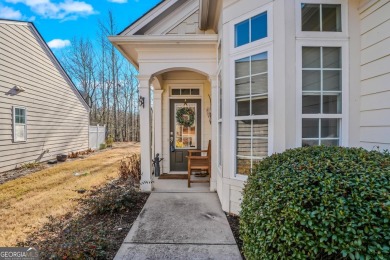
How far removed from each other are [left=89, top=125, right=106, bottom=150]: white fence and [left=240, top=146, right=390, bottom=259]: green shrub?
1371cm

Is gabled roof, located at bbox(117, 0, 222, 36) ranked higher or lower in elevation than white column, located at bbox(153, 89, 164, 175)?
higher

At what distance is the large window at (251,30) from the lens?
3.26m

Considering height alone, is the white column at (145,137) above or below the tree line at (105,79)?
below

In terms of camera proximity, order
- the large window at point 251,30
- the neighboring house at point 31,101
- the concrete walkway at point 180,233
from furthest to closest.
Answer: the neighboring house at point 31,101 < the large window at point 251,30 < the concrete walkway at point 180,233

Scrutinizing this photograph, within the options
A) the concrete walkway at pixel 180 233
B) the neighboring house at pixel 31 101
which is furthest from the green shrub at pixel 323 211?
the neighboring house at pixel 31 101

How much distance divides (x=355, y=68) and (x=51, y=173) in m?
8.41

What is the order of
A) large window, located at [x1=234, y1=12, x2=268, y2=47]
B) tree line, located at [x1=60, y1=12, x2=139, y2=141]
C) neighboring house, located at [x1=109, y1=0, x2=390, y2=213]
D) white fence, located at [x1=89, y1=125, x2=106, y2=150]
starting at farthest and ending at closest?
tree line, located at [x1=60, y1=12, x2=139, y2=141] < white fence, located at [x1=89, y1=125, x2=106, y2=150] < large window, located at [x1=234, y1=12, x2=268, y2=47] < neighboring house, located at [x1=109, y1=0, x2=390, y2=213]

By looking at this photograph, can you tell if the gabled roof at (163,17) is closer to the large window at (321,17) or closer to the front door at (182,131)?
the large window at (321,17)

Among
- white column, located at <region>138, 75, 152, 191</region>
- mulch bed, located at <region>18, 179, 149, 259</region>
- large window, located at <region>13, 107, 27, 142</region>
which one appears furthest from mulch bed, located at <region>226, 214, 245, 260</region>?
large window, located at <region>13, 107, 27, 142</region>

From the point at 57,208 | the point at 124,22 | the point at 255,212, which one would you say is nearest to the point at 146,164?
the point at 57,208

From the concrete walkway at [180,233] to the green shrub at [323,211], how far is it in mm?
743

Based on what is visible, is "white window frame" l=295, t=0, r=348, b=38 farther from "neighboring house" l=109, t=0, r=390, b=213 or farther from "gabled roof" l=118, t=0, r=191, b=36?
"gabled roof" l=118, t=0, r=191, b=36

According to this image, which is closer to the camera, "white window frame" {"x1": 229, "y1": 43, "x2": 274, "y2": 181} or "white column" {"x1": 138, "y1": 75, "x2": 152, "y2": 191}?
"white window frame" {"x1": 229, "y1": 43, "x2": 274, "y2": 181}

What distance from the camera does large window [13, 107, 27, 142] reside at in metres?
7.49
